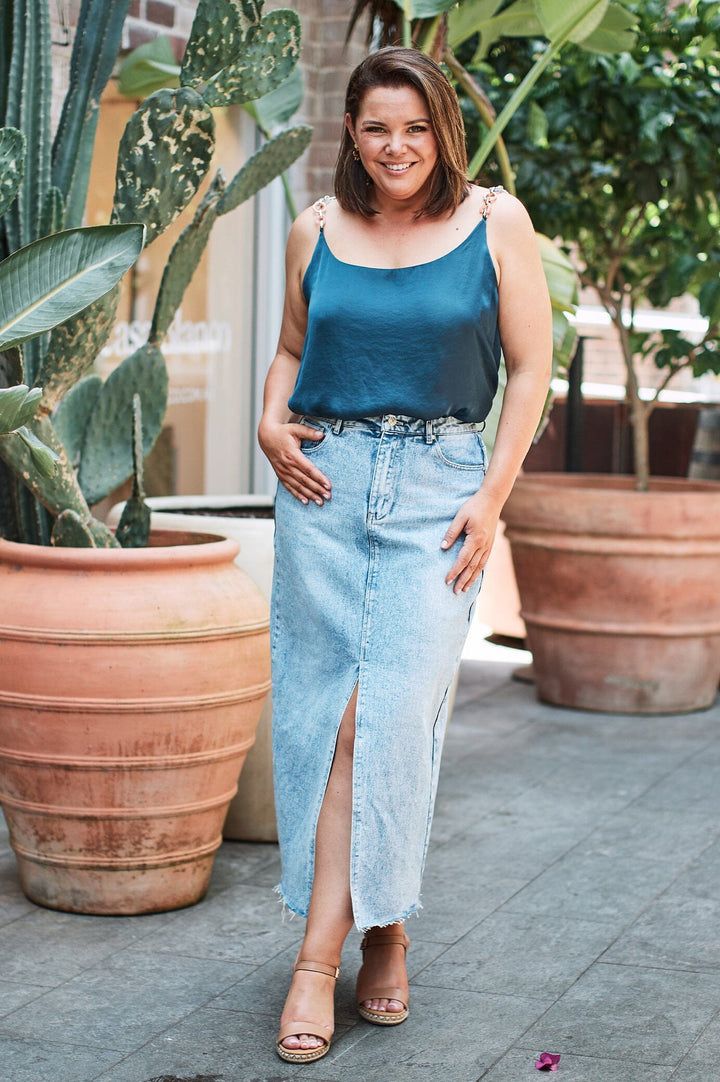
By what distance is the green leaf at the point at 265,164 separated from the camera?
137 inches

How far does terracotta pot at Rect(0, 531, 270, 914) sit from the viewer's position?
300 cm

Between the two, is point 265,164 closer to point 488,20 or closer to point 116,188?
point 116,188

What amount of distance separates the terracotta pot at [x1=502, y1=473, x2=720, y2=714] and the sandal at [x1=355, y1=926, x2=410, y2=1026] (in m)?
2.71

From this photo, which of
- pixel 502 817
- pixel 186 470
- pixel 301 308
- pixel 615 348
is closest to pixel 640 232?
pixel 186 470

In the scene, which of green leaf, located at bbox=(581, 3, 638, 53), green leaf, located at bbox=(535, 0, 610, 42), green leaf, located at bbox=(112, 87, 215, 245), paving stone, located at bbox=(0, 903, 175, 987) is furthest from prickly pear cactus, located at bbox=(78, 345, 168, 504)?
green leaf, located at bbox=(581, 3, 638, 53)

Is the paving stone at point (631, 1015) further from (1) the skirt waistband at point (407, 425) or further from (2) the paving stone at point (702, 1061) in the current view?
(1) the skirt waistband at point (407, 425)

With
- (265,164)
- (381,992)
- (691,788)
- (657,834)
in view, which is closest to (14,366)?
(265,164)

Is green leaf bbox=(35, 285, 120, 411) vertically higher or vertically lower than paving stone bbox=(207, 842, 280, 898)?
higher

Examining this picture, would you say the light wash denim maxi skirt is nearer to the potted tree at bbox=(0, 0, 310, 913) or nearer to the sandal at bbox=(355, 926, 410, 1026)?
the sandal at bbox=(355, 926, 410, 1026)

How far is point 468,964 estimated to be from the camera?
9.64 ft

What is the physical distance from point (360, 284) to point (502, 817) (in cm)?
198

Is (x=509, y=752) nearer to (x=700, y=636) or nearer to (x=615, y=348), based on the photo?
(x=700, y=636)

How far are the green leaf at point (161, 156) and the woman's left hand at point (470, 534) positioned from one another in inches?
45.3

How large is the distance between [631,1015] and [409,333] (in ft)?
4.39
